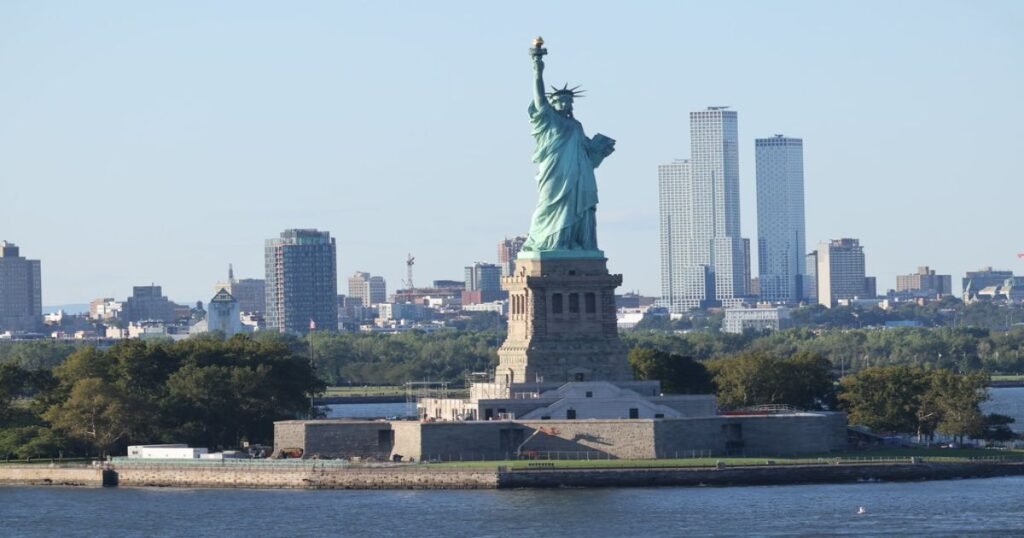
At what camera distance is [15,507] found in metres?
85.8

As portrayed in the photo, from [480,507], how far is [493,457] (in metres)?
9.48

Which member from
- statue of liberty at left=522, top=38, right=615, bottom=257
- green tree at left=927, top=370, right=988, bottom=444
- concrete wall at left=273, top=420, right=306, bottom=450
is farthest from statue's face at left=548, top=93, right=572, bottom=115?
green tree at left=927, top=370, right=988, bottom=444

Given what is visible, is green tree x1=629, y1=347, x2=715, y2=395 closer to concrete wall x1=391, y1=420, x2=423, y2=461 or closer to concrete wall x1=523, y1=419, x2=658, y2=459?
concrete wall x1=523, y1=419, x2=658, y2=459

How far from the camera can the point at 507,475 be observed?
86.5 meters

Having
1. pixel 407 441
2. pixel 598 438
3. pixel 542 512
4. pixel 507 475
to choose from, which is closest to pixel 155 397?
pixel 407 441

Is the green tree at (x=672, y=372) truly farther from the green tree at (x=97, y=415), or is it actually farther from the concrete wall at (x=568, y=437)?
the green tree at (x=97, y=415)

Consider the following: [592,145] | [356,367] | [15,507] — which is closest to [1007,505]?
[592,145]

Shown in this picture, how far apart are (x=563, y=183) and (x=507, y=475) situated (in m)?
13.6

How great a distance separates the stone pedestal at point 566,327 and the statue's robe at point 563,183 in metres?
0.82

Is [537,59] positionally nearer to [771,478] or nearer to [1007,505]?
[771,478]

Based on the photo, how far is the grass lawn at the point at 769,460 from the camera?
289 ft

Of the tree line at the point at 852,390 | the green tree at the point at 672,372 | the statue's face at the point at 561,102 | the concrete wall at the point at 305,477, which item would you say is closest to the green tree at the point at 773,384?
the tree line at the point at 852,390

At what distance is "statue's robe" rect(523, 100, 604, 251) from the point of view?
316ft

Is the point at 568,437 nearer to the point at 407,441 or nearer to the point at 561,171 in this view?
the point at 407,441
